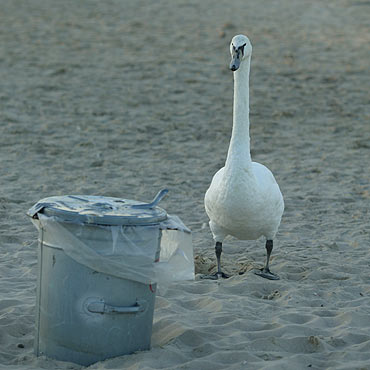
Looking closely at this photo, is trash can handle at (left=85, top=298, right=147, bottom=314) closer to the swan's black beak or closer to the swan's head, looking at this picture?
the swan's black beak

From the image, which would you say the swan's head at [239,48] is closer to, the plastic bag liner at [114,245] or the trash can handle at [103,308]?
the plastic bag liner at [114,245]

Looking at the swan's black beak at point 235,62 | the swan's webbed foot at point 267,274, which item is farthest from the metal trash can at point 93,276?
the swan's black beak at point 235,62

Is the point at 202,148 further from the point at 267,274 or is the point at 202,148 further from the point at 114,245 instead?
the point at 114,245

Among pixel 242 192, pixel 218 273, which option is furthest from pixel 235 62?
pixel 218 273

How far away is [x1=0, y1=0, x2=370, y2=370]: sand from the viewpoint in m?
5.06

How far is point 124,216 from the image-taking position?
4332 millimetres

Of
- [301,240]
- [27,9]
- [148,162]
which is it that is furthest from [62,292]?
[27,9]

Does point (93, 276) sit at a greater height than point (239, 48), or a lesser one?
lesser

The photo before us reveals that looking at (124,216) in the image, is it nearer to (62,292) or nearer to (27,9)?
(62,292)

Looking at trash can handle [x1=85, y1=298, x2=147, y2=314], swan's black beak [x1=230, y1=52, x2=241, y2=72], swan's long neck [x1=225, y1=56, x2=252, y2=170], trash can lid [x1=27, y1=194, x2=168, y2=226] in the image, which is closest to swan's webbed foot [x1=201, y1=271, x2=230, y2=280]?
swan's long neck [x1=225, y1=56, x2=252, y2=170]

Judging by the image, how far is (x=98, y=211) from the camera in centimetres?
442

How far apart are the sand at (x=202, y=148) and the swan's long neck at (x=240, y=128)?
34.6 inches

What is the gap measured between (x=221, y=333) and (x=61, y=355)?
3.37 feet

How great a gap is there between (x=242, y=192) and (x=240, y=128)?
1.82 ft
